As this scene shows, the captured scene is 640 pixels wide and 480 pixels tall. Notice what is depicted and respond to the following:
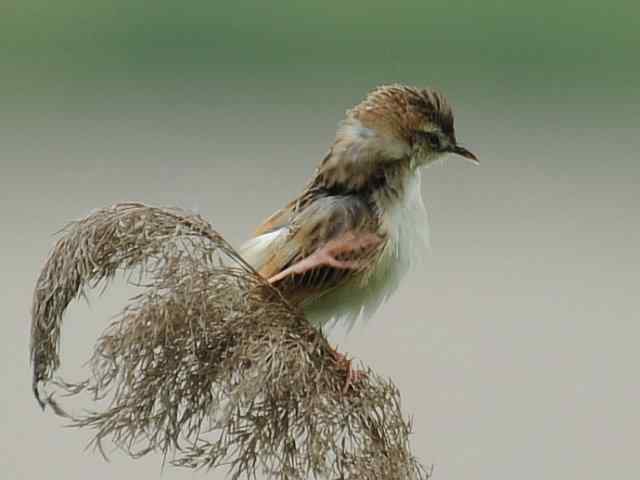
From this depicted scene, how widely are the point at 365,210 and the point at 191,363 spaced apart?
91 centimetres

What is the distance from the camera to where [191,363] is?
8.52ft

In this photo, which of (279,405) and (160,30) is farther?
(160,30)

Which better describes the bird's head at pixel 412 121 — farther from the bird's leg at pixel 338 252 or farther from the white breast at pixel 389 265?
the bird's leg at pixel 338 252

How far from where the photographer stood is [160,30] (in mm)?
12039

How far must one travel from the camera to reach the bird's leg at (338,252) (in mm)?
3127

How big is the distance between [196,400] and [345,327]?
852mm

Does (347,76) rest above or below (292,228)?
above

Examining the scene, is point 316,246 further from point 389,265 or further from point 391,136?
point 391,136

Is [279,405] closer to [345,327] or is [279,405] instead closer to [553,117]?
[345,327]

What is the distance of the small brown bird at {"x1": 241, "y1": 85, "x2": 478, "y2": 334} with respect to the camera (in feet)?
10.6

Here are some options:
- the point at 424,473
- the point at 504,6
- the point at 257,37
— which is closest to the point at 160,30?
the point at 257,37

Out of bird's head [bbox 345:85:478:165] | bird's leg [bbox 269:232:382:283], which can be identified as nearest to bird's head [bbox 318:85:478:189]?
bird's head [bbox 345:85:478:165]

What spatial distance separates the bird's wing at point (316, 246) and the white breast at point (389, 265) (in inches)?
1.9

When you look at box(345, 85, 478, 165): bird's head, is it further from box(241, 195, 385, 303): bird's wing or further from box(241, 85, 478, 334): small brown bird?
box(241, 195, 385, 303): bird's wing
